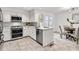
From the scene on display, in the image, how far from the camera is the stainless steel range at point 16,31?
1539 mm

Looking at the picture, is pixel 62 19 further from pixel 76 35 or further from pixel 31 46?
pixel 31 46

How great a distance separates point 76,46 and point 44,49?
2.30 ft

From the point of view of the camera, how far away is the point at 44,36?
1709 mm

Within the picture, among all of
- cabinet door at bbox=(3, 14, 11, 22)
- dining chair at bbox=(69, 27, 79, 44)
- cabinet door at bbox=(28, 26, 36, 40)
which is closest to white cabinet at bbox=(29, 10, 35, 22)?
cabinet door at bbox=(28, 26, 36, 40)

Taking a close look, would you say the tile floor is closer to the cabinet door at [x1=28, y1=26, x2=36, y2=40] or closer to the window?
the cabinet door at [x1=28, y1=26, x2=36, y2=40]

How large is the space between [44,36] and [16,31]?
0.68m

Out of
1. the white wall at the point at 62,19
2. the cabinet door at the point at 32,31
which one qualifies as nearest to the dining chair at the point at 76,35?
the white wall at the point at 62,19

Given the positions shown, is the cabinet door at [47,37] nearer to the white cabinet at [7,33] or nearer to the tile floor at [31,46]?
the tile floor at [31,46]

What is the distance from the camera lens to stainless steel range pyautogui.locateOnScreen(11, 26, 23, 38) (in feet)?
5.05

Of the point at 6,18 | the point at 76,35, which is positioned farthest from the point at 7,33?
the point at 76,35
